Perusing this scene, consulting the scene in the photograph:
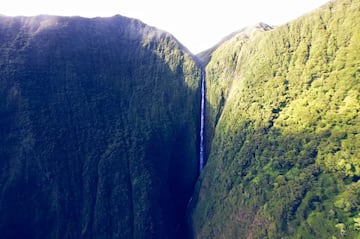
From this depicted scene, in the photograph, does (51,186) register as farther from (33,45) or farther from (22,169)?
(33,45)

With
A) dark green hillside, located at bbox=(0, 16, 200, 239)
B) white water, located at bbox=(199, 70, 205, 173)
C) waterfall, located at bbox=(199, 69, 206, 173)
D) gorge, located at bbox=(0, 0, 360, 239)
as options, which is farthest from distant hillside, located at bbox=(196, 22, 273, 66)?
waterfall, located at bbox=(199, 69, 206, 173)

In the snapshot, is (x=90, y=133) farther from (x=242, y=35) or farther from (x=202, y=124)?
(x=242, y=35)

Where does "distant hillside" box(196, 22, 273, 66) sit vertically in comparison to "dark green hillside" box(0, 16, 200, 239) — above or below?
above

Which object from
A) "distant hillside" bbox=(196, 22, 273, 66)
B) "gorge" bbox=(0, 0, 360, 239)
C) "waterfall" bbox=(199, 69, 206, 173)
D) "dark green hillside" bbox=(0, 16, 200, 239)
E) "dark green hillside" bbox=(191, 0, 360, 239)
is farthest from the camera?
"distant hillside" bbox=(196, 22, 273, 66)

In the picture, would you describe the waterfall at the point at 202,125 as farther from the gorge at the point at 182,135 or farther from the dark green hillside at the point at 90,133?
the dark green hillside at the point at 90,133

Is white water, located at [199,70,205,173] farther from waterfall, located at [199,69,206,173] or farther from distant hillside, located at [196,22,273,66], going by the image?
distant hillside, located at [196,22,273,66]

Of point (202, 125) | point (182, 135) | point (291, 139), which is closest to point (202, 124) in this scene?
point (202, 125)

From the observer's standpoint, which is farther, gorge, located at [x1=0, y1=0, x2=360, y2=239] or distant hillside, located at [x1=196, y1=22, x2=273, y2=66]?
distant hillside, located at [x1=196, y1=22, x2=273, y2=66]
